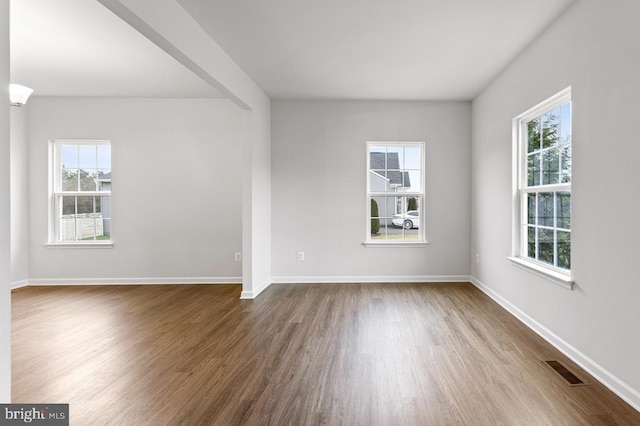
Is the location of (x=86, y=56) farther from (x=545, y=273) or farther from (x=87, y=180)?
(x=545, y=273)

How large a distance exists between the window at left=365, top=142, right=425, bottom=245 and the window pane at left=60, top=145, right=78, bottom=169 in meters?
4.64

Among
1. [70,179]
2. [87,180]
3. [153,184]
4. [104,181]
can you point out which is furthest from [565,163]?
[70,179]

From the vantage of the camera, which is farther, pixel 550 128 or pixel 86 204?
pixel 86 204

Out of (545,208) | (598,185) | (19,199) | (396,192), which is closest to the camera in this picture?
(598,185)

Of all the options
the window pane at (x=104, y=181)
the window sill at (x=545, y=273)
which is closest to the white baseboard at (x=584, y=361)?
Result: the window sill at (x=545, y=273)

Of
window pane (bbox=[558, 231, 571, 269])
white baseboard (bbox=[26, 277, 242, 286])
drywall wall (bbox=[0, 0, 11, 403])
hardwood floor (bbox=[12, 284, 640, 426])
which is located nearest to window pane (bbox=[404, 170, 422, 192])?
hardwood floor (bbox=[12, 284, 640, 426])

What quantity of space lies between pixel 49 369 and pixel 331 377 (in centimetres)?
214

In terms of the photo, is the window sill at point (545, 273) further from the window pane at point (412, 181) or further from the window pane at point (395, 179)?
the window pane at point (395, 179)

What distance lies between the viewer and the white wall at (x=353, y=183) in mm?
5301

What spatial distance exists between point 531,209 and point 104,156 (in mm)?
5967

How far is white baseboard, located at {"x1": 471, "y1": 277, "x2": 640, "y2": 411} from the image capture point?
82.4 inches

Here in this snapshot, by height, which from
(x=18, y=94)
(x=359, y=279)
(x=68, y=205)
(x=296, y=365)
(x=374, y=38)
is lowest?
(x=296, y=365)

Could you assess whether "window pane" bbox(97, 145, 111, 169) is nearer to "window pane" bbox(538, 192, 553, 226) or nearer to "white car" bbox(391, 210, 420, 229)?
"white car" bbox(391, 210, 420, 229)

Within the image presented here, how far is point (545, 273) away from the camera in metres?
3.07
